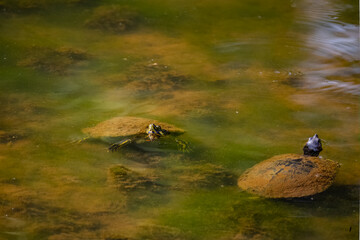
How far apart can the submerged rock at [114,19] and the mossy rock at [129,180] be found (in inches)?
102

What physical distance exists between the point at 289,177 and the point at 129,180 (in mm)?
952

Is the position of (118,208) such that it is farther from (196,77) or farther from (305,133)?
(196,77)

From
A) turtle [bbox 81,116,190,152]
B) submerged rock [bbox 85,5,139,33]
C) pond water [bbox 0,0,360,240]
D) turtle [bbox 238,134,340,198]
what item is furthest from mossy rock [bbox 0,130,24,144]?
submerged rock [bbox 85,5,139,33]

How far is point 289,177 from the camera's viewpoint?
282 cm

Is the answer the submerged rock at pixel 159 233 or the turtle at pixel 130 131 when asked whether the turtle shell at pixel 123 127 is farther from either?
the submerged rock at pixel 159 233

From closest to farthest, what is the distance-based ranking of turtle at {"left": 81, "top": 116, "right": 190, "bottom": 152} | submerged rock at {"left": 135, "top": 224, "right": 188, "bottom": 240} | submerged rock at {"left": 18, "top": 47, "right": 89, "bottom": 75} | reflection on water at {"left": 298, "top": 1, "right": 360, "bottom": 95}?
submerged rock at {"left": 135, "top": 224, "right": 188, "bottom": 240}, turtle at {"left": 81, "top": 116, "right": 190, "bottom": 152}, reflection on water at {"left": 298, "top": 1, "right": 360, "bottom": 95}, submerged rock at {"left": 18, "top": 47, "right": 89, "bottom": 75}

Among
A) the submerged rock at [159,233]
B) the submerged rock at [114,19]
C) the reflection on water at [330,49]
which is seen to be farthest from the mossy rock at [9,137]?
the reflection on water at [330,49]

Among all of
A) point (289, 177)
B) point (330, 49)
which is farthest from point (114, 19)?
point (289, 177)

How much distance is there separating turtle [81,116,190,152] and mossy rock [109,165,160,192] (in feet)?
0.94

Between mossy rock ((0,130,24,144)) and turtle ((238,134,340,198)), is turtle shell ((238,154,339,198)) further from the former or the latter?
mossy rock ((0,130,24,144))

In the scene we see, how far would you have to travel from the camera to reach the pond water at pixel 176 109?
109 inches

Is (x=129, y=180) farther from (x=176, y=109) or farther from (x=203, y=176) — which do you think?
(x=176, y=109)

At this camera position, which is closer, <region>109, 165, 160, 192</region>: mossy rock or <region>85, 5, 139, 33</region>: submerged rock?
<region>109, 165, 160, 192</region>: mossy rock

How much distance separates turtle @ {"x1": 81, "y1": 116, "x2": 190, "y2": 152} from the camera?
11.2 ft
